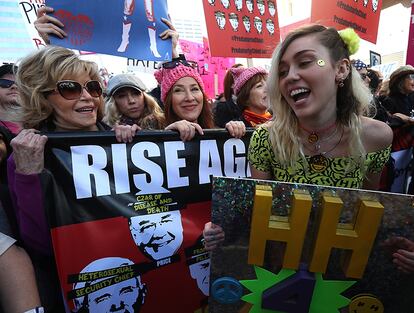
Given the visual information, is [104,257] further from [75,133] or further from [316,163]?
[316,163]

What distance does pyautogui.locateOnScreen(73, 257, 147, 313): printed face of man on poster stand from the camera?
164 centimetres

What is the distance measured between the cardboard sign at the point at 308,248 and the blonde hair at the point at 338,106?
1.22 ft

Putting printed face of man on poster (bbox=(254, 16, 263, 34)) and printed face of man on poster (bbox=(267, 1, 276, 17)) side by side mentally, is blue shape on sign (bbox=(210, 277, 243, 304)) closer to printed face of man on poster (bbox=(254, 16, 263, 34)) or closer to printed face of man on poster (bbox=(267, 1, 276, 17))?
printed face of man on poster (bbox=(254, 16, 263, 34))

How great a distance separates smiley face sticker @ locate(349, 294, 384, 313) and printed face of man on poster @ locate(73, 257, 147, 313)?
42.2 inches

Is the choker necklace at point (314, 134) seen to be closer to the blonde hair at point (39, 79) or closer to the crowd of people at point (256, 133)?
the crowd of people at point (256, 133)

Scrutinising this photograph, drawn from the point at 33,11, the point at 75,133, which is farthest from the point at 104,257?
the point at 33,11

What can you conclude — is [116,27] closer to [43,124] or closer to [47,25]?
[47,25]

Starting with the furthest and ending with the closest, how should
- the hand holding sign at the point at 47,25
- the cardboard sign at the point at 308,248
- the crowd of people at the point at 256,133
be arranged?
the hand holding sign at the point at 47,25, the crowd of people at the point at 256,133, the cardboard sign at the point at 308,248

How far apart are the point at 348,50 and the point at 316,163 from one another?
2.06ft

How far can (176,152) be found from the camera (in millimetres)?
1881

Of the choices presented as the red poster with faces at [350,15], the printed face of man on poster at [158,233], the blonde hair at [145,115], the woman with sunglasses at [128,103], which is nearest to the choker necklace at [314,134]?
the printed face of man on poster at [158,233]

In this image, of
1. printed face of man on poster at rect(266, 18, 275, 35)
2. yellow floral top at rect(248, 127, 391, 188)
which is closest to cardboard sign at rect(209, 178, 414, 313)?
yellow floral top at rect(248, 127, 391, 188)

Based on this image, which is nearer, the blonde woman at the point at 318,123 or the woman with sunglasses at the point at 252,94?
the blonde woman at the point at 318,123

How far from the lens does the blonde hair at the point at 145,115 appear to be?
2801 mm
